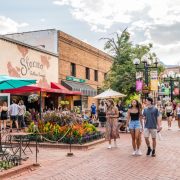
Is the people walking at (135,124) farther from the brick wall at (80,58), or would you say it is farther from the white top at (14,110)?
the brick wall at (80,58)

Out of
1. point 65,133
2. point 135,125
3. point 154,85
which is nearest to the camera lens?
point 135,125

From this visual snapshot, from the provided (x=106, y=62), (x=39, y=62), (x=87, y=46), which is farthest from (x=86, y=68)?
(x=39, y=62)

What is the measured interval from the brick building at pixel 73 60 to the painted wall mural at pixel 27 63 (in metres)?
1.30

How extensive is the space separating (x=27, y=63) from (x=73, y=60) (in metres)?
7.50

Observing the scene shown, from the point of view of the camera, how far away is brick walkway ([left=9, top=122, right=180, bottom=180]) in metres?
8.20

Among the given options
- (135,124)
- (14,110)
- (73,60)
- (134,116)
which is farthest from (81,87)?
(135,124)

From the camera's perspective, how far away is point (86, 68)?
35.9 meters

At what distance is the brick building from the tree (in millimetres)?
2948

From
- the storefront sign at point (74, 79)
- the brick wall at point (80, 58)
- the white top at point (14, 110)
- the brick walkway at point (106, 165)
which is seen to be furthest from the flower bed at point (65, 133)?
the storefront sign at point (74, 79)

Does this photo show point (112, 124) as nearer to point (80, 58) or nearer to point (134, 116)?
point (134, 116)

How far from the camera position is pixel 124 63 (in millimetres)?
30516

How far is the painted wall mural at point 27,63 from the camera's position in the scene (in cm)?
2316

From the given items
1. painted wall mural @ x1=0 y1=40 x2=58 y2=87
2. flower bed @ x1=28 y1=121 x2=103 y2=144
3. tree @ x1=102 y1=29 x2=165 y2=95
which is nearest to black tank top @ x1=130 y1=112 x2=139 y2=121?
flower bed @ x1=28 y1=121 x2=103 y2=144

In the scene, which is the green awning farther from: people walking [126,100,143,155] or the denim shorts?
the denim shorts
